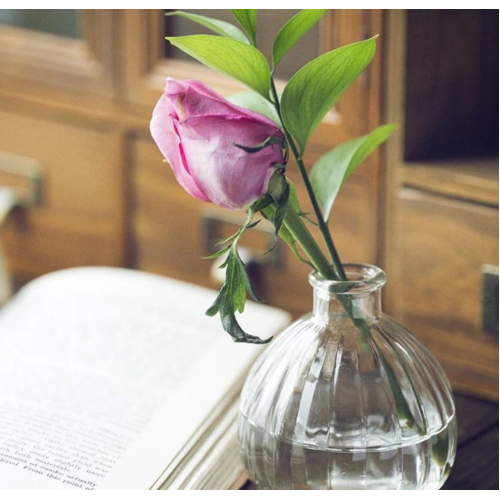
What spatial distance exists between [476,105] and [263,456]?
36 cm

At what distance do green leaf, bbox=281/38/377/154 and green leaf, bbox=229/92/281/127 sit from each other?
1.2 inches

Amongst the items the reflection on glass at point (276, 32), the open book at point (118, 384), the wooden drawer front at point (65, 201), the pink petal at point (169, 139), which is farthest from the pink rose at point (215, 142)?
the wooden drawer front at point (65, 201)

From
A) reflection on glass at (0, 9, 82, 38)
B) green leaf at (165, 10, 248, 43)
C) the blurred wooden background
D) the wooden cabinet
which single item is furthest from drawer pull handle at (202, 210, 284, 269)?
green leaf at (165, 10, 248, 43)

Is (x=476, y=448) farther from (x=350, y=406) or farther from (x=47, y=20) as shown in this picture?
(x=47, y=20)

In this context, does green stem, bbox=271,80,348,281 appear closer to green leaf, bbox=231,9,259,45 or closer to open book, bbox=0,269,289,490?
green leaf, bbox=231,9,259,45

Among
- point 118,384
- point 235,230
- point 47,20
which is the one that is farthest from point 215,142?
point 47,20

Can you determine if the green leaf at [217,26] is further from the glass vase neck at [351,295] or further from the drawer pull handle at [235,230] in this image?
the drawer pull handle at [235,230]

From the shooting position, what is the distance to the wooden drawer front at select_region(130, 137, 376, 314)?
755 mm

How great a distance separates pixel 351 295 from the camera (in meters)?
0.50

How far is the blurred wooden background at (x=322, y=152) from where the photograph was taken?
0.69 m

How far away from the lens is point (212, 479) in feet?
1.83

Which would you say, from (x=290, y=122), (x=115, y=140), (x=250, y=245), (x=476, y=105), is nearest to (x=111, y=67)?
(x=115, y=140)

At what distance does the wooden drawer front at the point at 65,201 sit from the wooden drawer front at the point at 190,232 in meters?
0.03

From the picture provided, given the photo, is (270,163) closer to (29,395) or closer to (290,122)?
(290,122)
